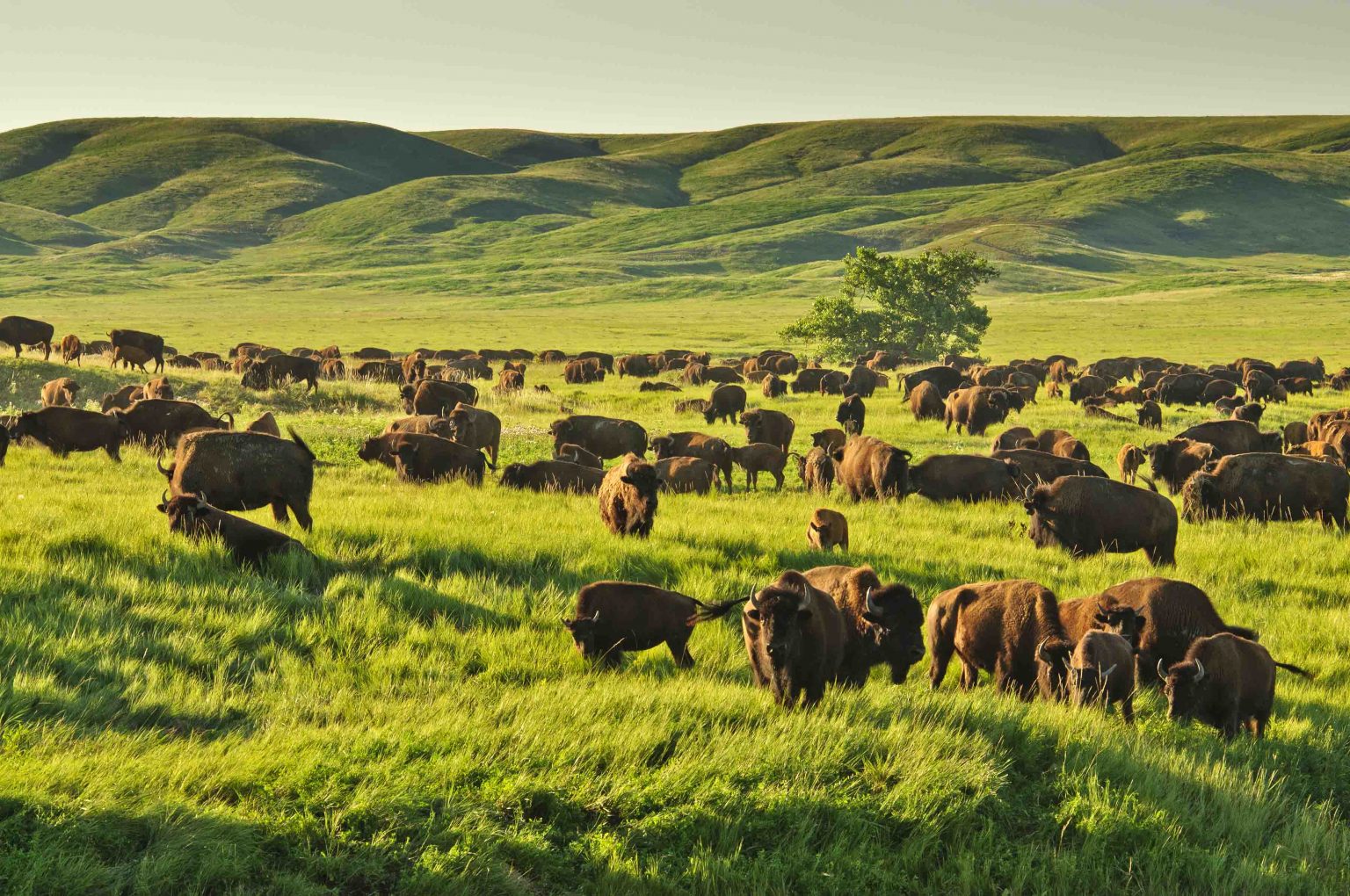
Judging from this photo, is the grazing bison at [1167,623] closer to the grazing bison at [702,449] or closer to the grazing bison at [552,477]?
the grazing bison at [552,477]

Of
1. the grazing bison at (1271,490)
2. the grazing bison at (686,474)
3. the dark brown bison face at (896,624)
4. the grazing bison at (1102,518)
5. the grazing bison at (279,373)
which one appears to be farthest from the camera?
the grazing bison at (279,373)

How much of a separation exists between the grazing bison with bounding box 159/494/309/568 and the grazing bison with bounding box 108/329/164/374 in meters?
27.2

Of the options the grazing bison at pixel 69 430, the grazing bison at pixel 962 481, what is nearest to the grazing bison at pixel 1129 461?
the grazing bison at pixel 962 481

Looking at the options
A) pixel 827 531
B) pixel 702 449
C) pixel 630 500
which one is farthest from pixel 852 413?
pixel 630 500

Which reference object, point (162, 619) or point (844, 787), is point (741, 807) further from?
point (162, 619)

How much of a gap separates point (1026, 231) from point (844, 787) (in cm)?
19532

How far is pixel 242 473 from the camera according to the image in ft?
42.4

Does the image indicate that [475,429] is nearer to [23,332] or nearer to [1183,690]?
[1183,690]

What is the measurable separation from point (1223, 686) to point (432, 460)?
13.4 m

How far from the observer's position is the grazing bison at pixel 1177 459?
19500 millimetres

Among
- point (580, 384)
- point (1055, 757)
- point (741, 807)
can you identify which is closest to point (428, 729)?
point (741, 807)

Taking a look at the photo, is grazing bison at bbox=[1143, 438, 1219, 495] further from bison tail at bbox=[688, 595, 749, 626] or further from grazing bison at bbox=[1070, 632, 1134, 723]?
bison tail at bbox=[688, 595, 749, 626]

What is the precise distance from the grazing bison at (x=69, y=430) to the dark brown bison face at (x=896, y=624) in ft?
50.2

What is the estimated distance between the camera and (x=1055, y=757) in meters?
6.91
